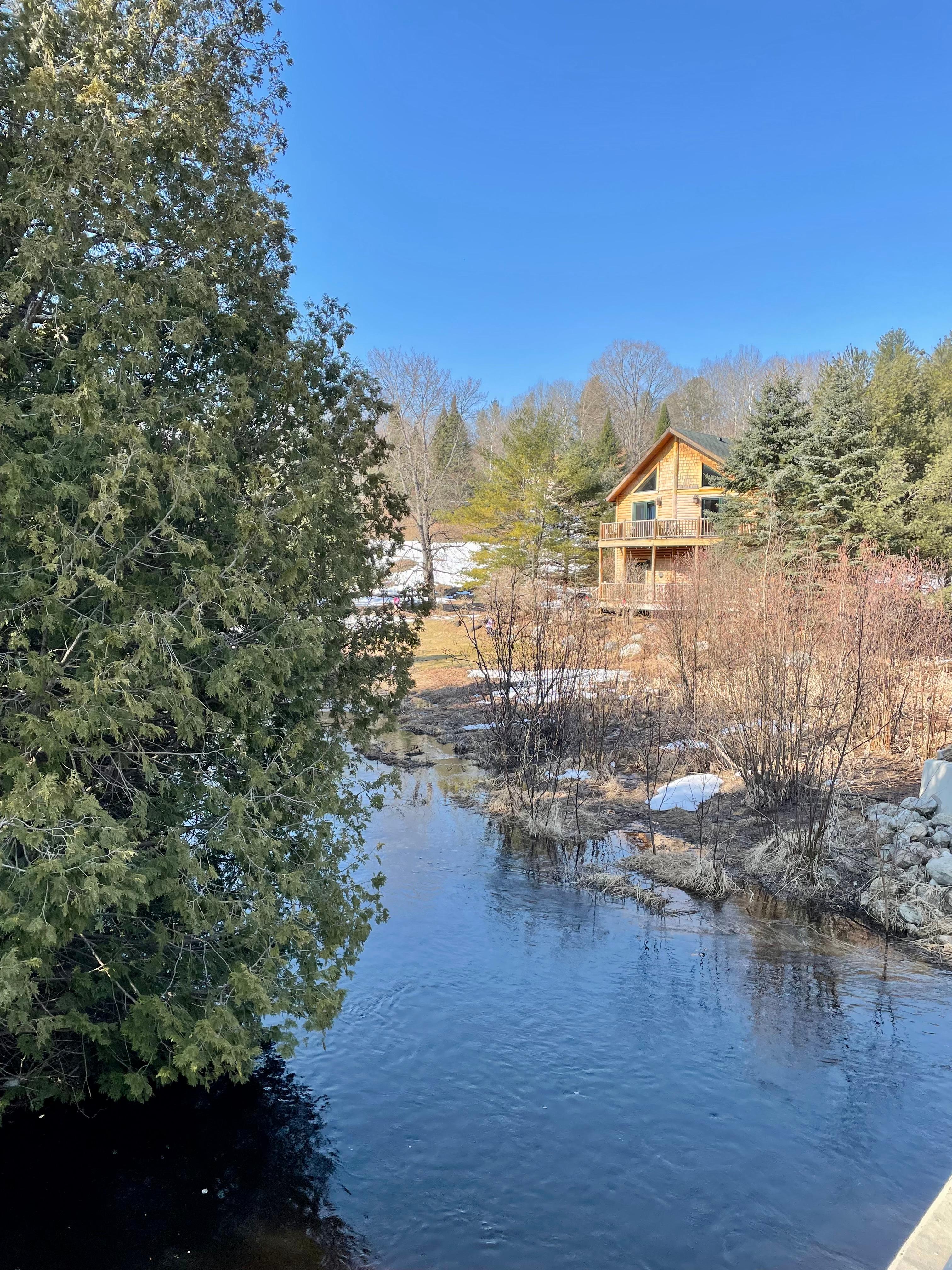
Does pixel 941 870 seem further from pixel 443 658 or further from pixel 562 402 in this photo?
pixel 562 402

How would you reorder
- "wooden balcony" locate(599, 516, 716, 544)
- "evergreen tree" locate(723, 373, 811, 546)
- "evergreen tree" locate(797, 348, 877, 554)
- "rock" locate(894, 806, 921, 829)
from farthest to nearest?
1. "wooden balcony" locate(599, 516, 716, 544)
2. "evergreen tree" locate(723, 373, 811, 546)
3. "evergreen tree" locate(797, 348, 877, 554)
4. "rock" locate(894, 806, 921, 829)

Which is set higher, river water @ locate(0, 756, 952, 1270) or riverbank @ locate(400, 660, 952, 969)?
riverbank @ locate(400, 660, 952, 969)

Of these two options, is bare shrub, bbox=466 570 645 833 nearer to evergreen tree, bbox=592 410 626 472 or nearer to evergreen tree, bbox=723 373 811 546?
evergreen tree, bbox=723 373 811 546

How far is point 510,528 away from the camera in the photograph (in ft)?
109

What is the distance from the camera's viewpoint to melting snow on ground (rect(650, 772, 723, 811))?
12.3 metres

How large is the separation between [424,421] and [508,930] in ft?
124

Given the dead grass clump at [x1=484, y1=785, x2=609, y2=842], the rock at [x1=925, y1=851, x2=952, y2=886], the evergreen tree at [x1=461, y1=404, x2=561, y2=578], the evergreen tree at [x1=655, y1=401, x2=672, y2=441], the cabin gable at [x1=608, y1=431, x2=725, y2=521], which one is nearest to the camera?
the rock at [x1=925, y1=851, x2=952, y2=886]

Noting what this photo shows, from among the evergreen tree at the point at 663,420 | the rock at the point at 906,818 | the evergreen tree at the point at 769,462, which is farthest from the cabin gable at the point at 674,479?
the rock at the point at 906,818

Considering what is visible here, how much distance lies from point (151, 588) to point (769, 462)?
23.2 metres

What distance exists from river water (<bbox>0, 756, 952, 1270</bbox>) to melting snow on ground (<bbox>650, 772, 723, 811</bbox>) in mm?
3735

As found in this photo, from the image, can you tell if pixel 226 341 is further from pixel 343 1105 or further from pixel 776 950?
pixel 776 950

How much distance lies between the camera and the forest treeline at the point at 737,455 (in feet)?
74.2

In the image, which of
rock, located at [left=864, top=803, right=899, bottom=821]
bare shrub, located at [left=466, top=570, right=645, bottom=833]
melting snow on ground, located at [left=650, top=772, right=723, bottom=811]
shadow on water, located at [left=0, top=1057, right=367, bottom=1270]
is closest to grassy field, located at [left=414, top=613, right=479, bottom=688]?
bare shrub, located at [left=466, top=570, right=645, bottom=833]

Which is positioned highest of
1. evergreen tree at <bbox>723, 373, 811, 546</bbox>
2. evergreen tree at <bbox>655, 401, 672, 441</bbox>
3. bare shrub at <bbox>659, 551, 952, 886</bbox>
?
evergreen tree at <bbox>655, 401, 672, 441</bbox>
